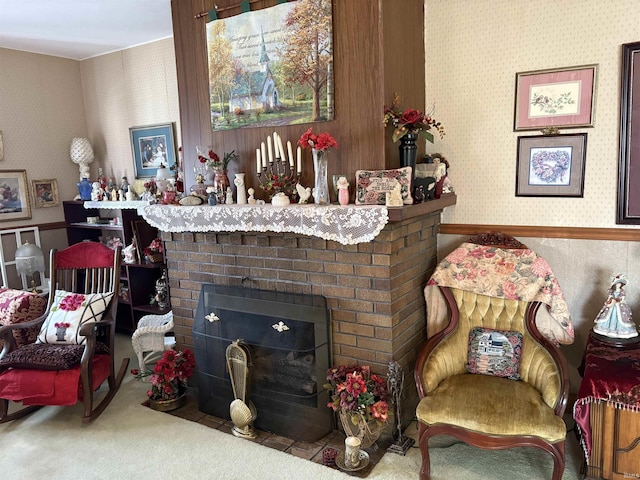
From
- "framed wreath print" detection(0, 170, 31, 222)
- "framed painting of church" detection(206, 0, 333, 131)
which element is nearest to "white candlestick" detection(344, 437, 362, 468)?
"framed painting of church" detection(206, 0, 333, 131)

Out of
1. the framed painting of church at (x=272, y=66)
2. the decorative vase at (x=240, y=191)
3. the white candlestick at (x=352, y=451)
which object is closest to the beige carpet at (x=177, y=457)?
the white candlestick at (x=352, y=451)

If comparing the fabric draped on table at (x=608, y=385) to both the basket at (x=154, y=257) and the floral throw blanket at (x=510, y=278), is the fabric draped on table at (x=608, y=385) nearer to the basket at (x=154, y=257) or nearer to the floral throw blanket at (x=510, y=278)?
the floral throw blanket at (x=510, y=278)

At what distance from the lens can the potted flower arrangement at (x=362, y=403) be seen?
8.20 feet

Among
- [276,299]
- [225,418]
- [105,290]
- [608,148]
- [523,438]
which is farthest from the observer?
[105,290]

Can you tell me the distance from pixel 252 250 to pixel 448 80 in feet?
5.26

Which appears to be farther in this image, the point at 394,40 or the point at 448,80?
the point at 448,80

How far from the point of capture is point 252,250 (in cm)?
299

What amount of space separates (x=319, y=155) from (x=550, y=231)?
4.67 ft

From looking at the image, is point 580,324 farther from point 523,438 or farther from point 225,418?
point 225,418

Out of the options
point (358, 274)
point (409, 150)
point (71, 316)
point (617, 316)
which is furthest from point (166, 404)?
point (617, 316)

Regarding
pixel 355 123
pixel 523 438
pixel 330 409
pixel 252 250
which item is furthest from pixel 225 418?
pixel 355 123

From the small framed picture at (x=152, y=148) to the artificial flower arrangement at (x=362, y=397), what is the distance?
2779 millimetres

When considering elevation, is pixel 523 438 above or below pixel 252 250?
below

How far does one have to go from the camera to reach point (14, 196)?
455 cm
